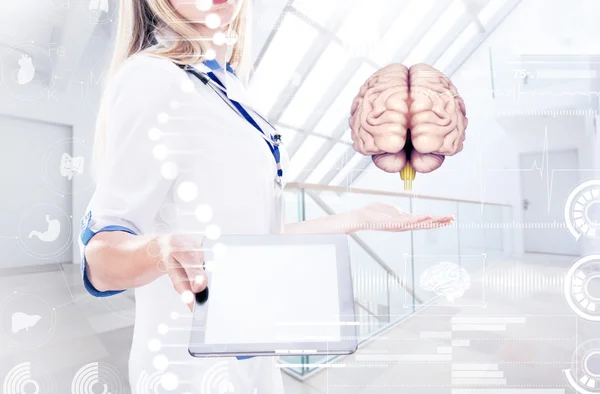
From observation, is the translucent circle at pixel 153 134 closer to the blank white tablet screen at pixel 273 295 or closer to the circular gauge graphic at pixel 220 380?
the blank white tablet screen at pixel 273 295

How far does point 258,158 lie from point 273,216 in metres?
0.10

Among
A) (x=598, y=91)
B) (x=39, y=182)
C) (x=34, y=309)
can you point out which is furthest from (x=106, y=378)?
(x=598, y=91)

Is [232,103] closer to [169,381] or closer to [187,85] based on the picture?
[187,85]

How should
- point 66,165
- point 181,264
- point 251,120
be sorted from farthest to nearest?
point 66,165
point 251,120
point 181,264

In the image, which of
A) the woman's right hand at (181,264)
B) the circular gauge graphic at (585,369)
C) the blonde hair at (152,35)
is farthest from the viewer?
the circular gauge graphic at (585,369)

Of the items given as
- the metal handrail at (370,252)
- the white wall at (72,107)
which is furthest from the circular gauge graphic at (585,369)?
the white wall at (72,107)

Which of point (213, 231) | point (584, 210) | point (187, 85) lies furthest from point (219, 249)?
point (584, 210)

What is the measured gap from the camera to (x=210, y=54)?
59 centimetres

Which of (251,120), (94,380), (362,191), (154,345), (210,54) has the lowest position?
(94,380)

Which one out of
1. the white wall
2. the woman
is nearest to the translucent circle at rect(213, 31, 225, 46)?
the woman

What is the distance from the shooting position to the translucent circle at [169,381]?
571 mm

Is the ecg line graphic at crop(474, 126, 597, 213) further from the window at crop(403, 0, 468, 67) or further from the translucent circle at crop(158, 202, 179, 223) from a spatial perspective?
the translucent circle at crop(158, 202, 179, 223)

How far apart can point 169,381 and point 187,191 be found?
29 cm

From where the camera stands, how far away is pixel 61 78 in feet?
2.16
